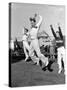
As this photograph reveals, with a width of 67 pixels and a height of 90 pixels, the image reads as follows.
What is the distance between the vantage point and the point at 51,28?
874 centimetres

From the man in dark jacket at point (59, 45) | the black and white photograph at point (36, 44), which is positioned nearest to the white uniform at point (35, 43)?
the black and white photograph at point (36, 44)

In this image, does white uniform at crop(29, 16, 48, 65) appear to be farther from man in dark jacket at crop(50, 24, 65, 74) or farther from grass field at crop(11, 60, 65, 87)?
man in dark jacket at crop(50, 24, 65, 74)

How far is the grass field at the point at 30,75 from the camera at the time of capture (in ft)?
27.1

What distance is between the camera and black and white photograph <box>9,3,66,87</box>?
8.29m

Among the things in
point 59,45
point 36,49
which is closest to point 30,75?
point 36,49

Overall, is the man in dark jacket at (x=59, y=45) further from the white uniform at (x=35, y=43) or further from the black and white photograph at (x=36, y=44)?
the white uniform at (x=35, y=43)

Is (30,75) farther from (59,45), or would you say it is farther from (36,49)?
(59,45)

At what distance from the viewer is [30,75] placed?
8430 millimetres

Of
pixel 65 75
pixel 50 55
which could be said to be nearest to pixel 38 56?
pixel 50 55

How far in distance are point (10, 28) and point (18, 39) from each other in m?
0.32

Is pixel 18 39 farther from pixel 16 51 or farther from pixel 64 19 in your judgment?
pixel 64 19

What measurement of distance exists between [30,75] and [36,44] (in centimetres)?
77

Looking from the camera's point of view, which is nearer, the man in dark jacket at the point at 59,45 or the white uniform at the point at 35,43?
the white uniform at the point at 35,43

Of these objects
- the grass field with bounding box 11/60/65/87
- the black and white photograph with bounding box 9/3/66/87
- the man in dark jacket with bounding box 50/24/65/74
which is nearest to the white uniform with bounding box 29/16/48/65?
the black and white photograph with bounding box 9/3/66/87
